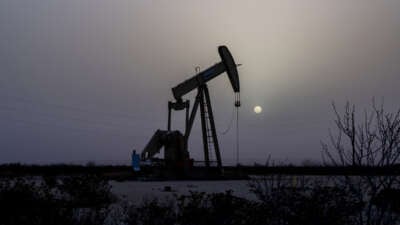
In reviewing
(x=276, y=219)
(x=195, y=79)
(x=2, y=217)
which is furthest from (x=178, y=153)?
(x=276, y=219)

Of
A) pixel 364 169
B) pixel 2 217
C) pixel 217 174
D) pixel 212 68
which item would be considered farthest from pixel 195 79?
pixel 364 169

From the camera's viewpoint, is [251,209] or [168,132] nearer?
[251,209]

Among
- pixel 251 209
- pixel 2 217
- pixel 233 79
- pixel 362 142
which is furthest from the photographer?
pixel 233 79

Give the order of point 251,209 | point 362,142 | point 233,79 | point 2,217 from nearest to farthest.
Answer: point 362,142 < point 251,209 < point 2,217 < point 233,79

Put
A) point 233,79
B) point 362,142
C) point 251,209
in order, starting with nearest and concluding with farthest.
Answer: point 362,142 → point 251,209 → point 233,79

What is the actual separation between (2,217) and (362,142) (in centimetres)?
483

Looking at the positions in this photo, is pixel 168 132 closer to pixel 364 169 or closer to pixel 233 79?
pixel 233 79

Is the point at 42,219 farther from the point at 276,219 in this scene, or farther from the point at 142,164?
the point at 142,164

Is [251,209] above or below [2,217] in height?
above

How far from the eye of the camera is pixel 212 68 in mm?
20750

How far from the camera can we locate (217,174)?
2058cm

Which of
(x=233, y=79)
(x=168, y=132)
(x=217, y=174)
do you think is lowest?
(x=217, y=174)

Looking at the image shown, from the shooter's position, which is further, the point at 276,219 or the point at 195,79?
the point at 195,79

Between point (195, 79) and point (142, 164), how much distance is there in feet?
18.3
